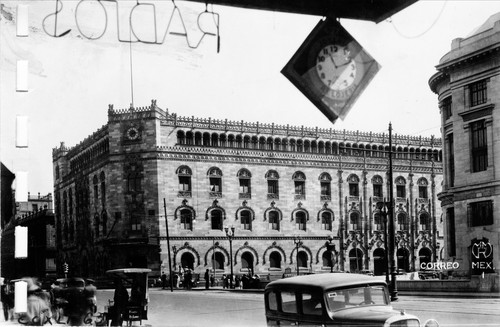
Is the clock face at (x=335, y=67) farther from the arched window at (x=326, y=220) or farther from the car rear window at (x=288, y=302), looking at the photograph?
the arched window at (x=326, y=220)

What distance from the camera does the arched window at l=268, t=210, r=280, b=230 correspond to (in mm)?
35875

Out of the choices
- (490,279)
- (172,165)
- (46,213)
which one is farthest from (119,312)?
(490,279)

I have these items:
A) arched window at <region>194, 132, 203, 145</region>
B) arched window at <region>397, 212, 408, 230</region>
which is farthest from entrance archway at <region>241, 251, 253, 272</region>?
arched window at <region>194, 132, 203, 145</region>

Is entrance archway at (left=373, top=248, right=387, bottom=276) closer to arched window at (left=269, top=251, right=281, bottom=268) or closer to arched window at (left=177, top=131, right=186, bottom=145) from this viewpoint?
arched window at (left=269, top=251, right=281, bottom=268)

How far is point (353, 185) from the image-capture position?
1420 inches

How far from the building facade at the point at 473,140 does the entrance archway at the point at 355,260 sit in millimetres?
12387

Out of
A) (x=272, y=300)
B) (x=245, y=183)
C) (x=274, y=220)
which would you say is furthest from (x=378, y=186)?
(x=272, y=300)

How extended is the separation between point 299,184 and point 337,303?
2335 centimetres

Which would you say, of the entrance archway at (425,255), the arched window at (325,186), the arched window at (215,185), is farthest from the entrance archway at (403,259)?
the arched window at (215,185)

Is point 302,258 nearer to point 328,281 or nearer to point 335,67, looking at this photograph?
point 335,67

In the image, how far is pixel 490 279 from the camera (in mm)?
22484

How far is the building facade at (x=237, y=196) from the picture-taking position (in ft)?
42.7

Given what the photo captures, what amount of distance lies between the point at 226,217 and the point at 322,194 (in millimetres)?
6190

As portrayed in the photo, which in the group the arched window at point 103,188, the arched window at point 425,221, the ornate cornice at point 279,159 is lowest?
the arched window at point 425,221
